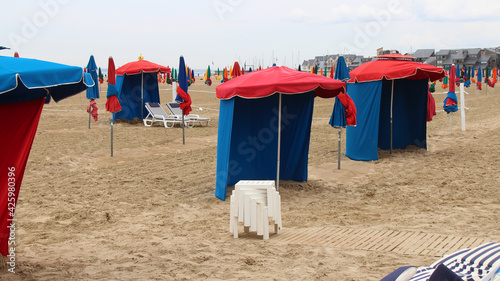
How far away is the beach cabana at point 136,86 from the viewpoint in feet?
57.6

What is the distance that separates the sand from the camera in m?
4.58

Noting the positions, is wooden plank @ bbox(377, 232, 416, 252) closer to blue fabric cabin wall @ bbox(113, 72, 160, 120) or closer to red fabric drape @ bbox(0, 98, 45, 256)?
red fabric drape @ bbox(0, 98, 45, 256)

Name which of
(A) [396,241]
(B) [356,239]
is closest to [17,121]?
(B) [356,239]

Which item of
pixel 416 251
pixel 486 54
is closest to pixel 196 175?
pixel 416 251

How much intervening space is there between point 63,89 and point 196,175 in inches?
188

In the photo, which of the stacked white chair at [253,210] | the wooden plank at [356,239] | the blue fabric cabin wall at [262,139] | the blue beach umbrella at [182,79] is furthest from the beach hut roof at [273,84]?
the blue beach umbrella at [182,79]

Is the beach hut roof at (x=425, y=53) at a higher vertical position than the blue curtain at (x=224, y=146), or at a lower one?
higher

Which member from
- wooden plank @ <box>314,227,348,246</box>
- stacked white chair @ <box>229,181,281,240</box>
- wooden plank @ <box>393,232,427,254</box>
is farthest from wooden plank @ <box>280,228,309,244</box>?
wooden plank @ <box>393,232,427,254</box>

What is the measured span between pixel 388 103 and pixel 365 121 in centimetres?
138

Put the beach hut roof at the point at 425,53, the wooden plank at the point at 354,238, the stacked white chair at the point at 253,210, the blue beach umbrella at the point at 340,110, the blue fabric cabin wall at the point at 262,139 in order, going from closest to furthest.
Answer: the wooden plank at the point at 354,238 < the stacked white chair at the point at 253,210 < the blue fabric cabin wall at the point at 262,139 < the blue beach umbrella at the point at 340,110 < the beach hut roof at the point at 425,53

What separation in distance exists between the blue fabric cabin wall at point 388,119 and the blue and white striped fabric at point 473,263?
834 cm

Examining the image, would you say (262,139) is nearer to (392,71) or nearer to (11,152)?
(392,71)

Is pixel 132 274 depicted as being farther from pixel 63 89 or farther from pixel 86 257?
pixel 63 89

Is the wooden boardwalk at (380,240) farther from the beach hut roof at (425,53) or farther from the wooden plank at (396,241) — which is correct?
the beach hut roof at (425,53)
